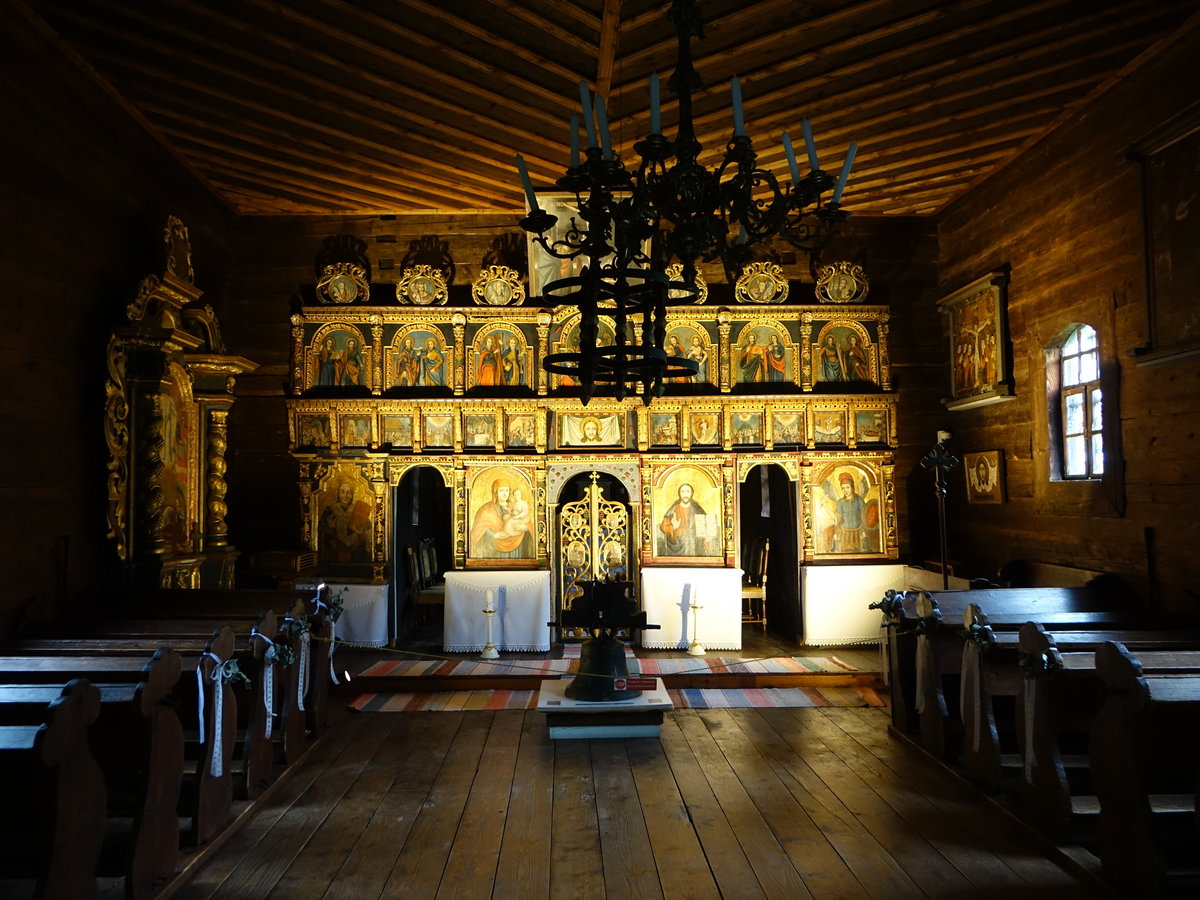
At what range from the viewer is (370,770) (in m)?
5.04

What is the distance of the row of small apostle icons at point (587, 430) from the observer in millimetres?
8719

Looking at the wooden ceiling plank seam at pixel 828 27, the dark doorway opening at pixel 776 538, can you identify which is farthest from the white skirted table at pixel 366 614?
the wooden ceiling plank seam at pixel 828 27

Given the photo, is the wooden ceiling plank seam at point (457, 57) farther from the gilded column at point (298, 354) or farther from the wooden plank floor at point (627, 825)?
the wooden plank floor at point (627, 825)

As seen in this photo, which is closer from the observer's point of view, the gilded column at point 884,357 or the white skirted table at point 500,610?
the white skirted table at point 500,610

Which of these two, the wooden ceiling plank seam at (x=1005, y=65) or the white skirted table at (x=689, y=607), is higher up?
the wooden ceiling plank seam at (x=1005, y=65)

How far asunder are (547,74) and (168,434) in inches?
174

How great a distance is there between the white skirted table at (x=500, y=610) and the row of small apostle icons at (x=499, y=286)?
3122mm

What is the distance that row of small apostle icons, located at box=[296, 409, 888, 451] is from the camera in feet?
28.6

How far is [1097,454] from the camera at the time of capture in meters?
6.64

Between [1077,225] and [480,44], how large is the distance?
17.4ft

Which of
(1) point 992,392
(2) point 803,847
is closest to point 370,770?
(2) point 803,847

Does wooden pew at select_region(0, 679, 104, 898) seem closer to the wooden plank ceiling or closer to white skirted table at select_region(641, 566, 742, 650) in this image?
the wooden plank ceiling

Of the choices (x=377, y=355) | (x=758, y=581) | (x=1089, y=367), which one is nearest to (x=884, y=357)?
(x=1089, y=367)

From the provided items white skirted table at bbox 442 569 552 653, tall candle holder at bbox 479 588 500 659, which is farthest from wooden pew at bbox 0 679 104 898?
white skirted table at bbox 442 569 552 653
